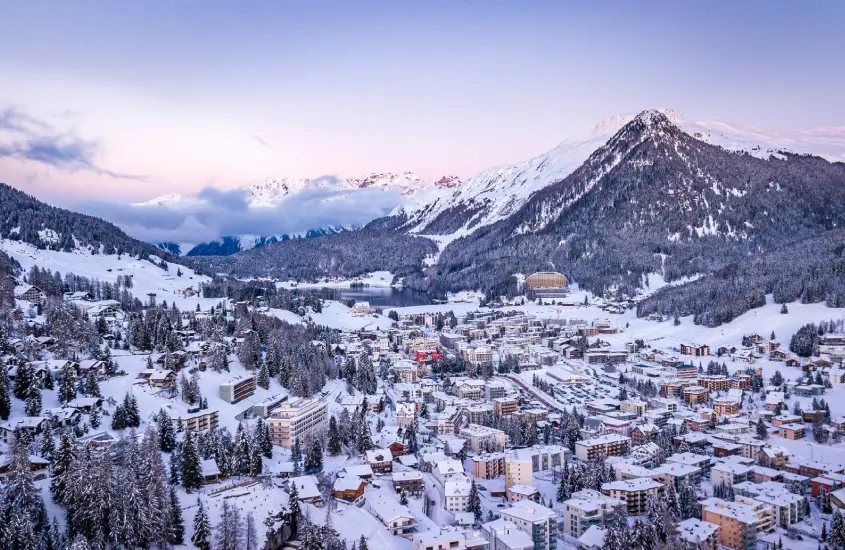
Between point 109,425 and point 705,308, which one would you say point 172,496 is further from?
point 705,308

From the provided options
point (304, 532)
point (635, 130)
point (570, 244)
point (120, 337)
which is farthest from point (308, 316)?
point (635, 130)

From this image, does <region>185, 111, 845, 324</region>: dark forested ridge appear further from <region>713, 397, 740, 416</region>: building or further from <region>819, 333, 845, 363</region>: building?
<region>713, 397, 740, 416</region>: building

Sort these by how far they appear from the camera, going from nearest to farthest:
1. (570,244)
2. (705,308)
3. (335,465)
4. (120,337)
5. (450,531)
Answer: (450,531) → (335,465) → (120,337) → (705,308) → (570,244)

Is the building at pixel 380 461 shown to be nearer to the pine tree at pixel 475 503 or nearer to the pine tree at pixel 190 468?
the pine tree at pixel 475 503

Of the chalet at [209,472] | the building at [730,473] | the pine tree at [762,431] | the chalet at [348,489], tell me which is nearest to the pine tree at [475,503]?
the chalet at [348,489]

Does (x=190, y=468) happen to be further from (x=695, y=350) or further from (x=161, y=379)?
(x=695, y=350)

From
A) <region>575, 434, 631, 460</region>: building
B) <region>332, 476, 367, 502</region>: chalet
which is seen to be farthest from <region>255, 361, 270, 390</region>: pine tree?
<region>575, 434, 631, 460</region>: building
